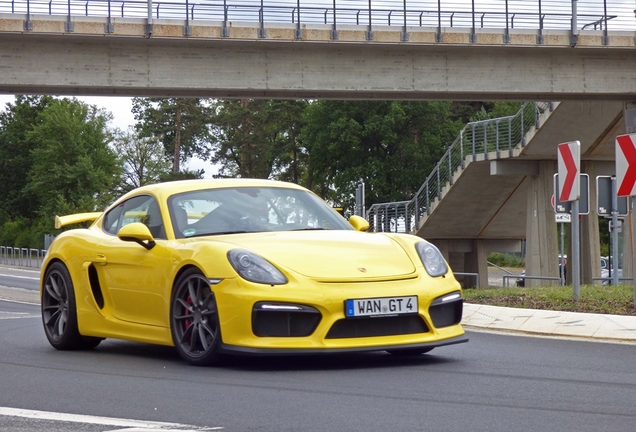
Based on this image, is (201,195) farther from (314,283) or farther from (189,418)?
(189,418)

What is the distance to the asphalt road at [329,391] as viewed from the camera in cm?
568

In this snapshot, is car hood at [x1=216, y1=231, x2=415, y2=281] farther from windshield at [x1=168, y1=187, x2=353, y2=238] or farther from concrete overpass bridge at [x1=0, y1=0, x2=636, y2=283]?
concrete overpass bridge at [x1=0, y1=0, x2=636, y2=283]

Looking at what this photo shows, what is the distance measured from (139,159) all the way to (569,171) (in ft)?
312

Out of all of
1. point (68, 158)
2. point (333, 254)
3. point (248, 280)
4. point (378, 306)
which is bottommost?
point (378, 306)

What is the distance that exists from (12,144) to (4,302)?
84.2m

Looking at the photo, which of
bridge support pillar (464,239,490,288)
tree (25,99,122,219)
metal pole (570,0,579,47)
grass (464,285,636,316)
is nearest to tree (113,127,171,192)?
tree (25,99,122,219)

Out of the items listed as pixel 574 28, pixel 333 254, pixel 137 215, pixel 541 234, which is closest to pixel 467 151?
pixel 541 234

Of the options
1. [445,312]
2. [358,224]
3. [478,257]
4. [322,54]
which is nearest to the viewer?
[445,312]

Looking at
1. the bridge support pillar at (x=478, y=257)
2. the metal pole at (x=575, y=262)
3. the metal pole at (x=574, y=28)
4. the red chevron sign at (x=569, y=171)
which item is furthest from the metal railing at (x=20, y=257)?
the red chevron sign at (x=569, y=171)

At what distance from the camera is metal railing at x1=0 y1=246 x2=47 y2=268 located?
61675 mm

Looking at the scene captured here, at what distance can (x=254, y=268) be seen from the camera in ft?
25.7

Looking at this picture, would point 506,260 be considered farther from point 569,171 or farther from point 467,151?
point 569,171

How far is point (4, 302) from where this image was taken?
23.2m

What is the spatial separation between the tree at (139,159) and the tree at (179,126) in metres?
9.69
